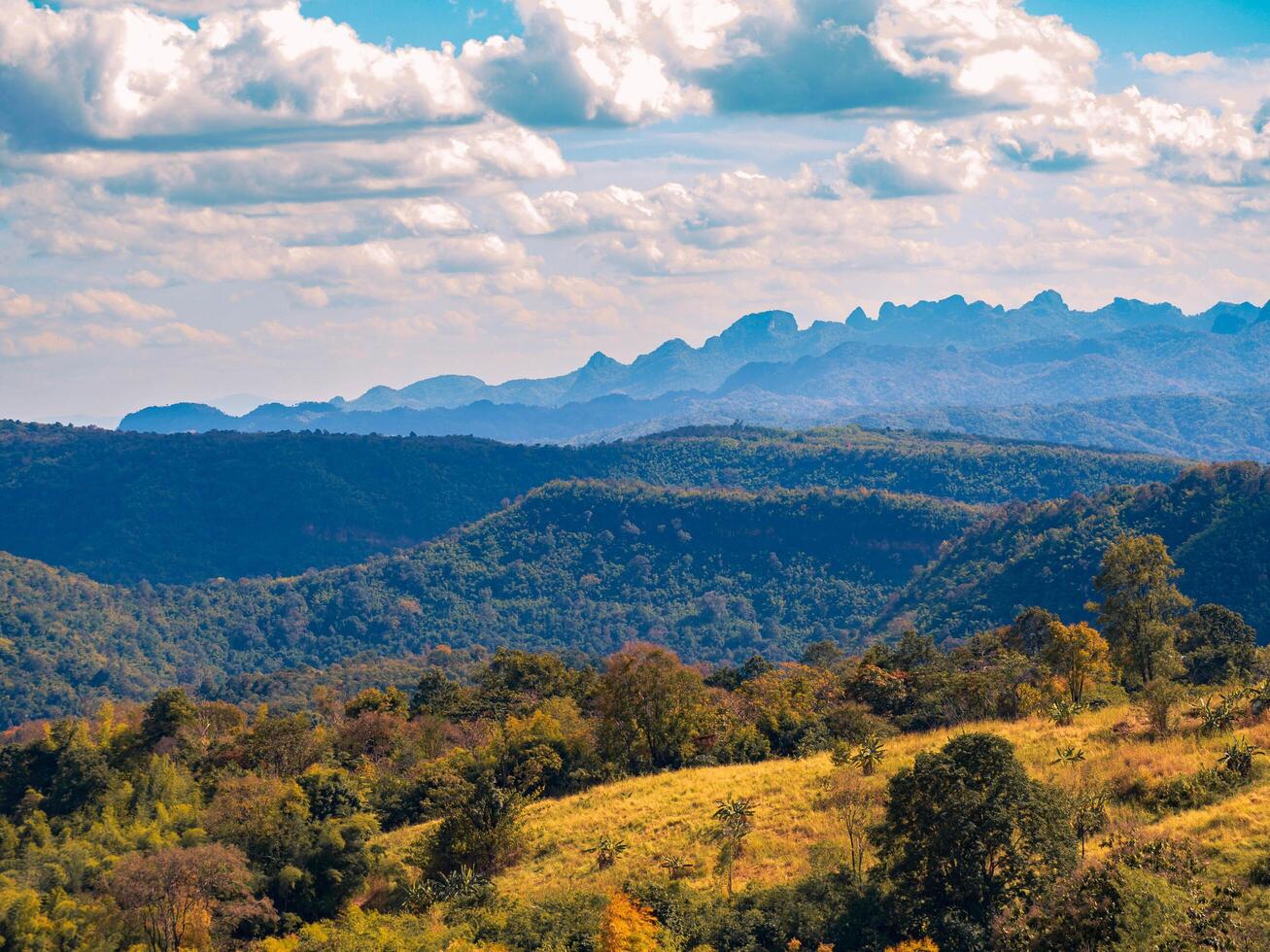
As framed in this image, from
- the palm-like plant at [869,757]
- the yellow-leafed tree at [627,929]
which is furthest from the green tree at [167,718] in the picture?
the yellow-leafed tree at [627,929]

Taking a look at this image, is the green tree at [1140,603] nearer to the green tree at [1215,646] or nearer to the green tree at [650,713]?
the green tree at [1215,646]

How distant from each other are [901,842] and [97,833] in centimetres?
4062

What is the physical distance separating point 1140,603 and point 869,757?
21.3 meters

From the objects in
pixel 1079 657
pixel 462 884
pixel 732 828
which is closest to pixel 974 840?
pixel 732 828

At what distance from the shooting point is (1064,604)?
177625 mm

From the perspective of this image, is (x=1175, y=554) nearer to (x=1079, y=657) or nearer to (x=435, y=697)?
(x=1079, y=657)

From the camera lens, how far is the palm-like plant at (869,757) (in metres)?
45.3

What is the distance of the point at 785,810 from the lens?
1725 inches

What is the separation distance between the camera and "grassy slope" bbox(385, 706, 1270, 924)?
31.9 metres

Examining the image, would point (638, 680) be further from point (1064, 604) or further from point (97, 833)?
Result: point (1064, 604)

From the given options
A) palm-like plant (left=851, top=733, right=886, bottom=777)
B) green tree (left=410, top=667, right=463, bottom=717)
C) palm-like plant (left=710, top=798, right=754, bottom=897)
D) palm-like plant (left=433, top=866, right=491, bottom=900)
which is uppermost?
palm-like plant (left=851, top=733, right=886, bottom=777)

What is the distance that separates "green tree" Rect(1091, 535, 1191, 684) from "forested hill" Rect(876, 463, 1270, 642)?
365 feet

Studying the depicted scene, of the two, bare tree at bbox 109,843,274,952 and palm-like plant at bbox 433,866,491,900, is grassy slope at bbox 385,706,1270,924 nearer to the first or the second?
palm-like plant at bbox 433,866,491,900

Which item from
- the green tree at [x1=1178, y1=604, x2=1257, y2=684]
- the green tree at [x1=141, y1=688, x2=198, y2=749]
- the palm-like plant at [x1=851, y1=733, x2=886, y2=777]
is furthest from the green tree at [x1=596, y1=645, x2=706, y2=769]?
the green tree at [x1=141, y1=688, x2=198, y2=749]
